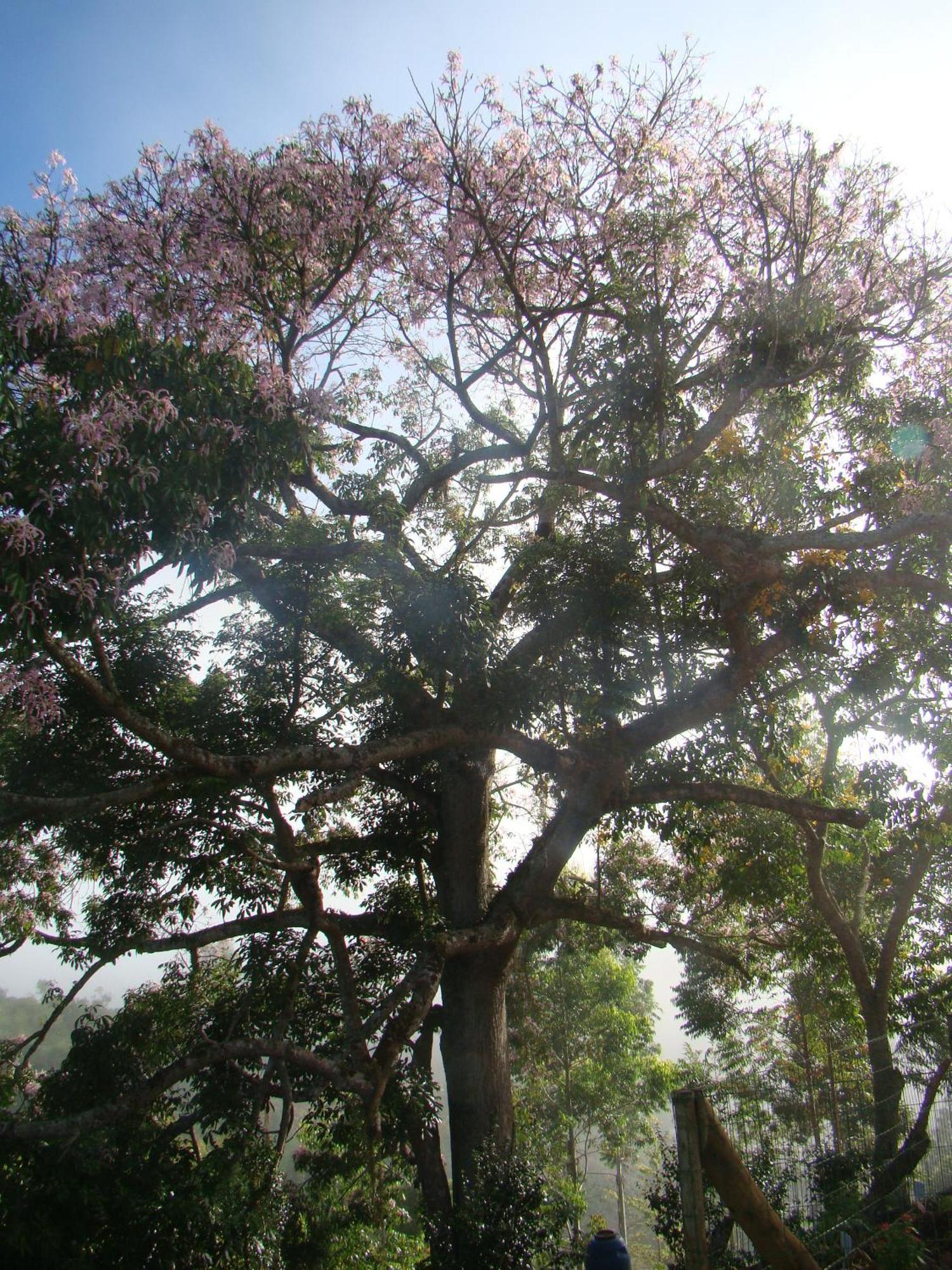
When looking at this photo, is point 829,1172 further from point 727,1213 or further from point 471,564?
point 471,564

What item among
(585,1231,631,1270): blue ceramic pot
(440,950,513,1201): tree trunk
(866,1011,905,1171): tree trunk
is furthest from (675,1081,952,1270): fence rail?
(440,950,513,1201): tree trunk

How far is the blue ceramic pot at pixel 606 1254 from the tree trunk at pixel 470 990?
113 cm

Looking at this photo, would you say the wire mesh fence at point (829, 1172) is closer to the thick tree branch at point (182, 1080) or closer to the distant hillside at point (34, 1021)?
the thick tree branch at point (182, 1080)

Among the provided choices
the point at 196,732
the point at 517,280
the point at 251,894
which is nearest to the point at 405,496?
the point at 517,280

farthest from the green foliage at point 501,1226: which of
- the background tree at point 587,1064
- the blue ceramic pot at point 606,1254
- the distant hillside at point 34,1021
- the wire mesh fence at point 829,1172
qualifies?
the distant hillside at point 34,1021

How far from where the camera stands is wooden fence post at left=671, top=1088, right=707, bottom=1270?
3080 mm

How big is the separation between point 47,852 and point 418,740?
6.51m

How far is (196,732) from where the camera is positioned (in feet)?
27.4

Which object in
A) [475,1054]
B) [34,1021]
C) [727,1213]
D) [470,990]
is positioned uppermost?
[34,1021]

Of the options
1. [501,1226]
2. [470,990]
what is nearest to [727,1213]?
→ [501,1226]

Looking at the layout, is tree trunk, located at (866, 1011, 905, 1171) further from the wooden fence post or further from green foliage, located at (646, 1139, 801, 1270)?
the wooden fence post

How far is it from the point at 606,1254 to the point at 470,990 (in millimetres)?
2428

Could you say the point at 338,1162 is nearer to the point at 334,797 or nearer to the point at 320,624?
the point at 334,797

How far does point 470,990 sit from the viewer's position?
797cm
